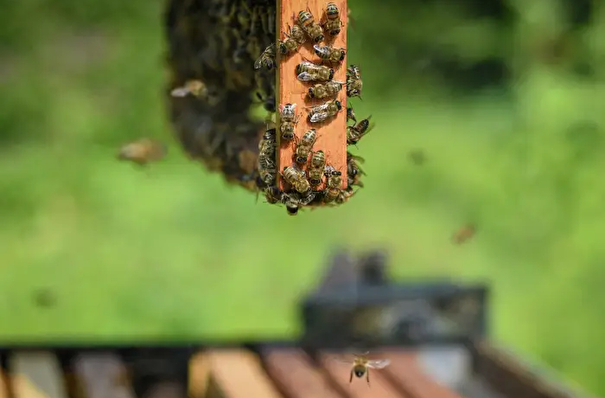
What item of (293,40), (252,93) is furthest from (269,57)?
(252,93)

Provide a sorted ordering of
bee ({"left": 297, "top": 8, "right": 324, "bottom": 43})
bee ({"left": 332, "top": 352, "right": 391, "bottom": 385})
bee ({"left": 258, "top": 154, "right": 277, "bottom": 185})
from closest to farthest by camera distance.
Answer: bee ({"left": 297, "top": 8, "right": 324, "bottom": 43}) → bee ({"left": 258, "top": 154, "right": 277, "bottom": 185}) → bee ({"left": 332, "top": 352, "right": 391, "bottom": 385})

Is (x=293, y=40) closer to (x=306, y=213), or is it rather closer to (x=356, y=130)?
(x=356, y=130)

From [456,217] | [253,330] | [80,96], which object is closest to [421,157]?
[456,217]

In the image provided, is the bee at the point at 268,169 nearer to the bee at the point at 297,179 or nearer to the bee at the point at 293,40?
the bee at the point at 297,179

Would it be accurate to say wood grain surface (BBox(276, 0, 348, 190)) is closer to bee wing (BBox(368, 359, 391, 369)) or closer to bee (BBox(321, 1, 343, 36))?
bee (BBox(321, 1, 343, 36))

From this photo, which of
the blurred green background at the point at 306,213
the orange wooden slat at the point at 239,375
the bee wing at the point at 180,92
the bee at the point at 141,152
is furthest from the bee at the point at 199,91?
the blurred green background at the point at 306,213

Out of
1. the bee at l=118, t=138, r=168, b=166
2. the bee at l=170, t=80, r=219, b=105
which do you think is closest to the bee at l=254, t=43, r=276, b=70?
the bee at l=170, t=80, r=219, b=105
